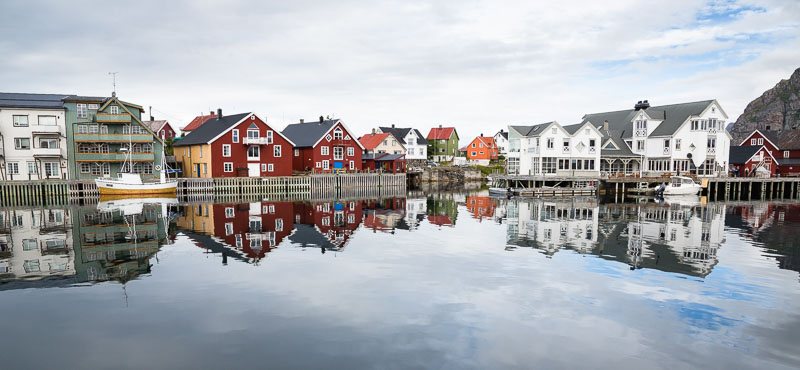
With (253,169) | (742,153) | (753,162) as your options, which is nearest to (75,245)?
(253,169)

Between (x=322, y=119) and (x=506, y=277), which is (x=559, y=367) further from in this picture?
(x=322, y=119)

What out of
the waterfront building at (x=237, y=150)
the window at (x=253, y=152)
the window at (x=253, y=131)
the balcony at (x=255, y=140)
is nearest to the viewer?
the waterfront building at (x=237, y=150)

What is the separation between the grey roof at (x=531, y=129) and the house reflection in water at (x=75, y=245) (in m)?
44.2

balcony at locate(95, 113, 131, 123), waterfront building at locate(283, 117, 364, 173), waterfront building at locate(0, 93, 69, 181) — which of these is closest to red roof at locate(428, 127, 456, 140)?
waterfront building at locate(283, 117, 364, 173)

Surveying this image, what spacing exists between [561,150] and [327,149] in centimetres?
3055

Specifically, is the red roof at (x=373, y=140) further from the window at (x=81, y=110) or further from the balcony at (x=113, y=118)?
the window at (x=81, y=110)

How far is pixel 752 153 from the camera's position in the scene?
234 ft

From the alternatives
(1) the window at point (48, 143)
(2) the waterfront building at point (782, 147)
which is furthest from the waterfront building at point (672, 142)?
(1) the window at point (48, 143)

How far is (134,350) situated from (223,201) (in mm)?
36566

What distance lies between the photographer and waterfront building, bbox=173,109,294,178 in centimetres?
5500

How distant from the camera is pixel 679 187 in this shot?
184ft

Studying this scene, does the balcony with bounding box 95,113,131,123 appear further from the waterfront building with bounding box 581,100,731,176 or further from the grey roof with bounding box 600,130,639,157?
the grey roof with bounding box 600,130,639,157

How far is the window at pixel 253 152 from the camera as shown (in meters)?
57.4

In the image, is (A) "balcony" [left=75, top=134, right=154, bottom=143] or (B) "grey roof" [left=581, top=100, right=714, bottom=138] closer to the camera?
(A) "balcony" [left=75, top=134, right=154, bottom=143]
